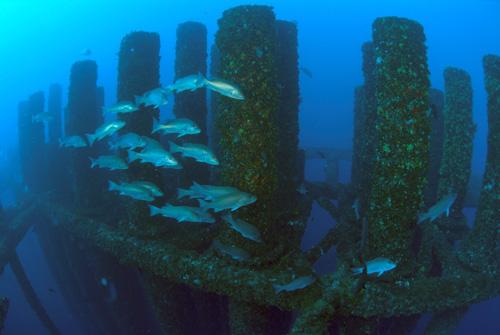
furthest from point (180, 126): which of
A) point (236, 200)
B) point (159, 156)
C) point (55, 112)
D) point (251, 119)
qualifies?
point (55, 112)

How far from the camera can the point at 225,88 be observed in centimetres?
404

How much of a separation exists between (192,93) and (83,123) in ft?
8.81

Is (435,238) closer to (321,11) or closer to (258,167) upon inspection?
(258,167)

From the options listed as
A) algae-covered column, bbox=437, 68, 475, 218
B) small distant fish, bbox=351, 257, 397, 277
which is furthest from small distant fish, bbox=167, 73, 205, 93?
algae-covered column, bbox=437, 68, 475, 218

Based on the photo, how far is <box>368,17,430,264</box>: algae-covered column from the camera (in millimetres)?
3836

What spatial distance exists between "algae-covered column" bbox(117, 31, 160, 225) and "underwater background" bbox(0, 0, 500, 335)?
12.9 inches

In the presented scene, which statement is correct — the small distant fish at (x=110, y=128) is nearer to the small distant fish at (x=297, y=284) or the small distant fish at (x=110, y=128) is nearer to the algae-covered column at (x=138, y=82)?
the algae-covered column at (x=138, y=82)

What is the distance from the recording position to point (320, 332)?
3418mm

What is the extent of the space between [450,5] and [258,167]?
16934 centimetres

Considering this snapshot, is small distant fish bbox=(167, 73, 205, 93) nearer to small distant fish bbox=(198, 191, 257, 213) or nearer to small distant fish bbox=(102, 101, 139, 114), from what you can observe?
small distant fish bbox=(102, 101, 139, 114)

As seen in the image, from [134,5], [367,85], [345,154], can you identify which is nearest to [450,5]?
[134,5]

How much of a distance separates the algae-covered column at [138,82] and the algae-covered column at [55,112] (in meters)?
6.79

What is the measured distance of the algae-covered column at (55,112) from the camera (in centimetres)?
1224

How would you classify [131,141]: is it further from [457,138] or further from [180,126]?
[457,138]
